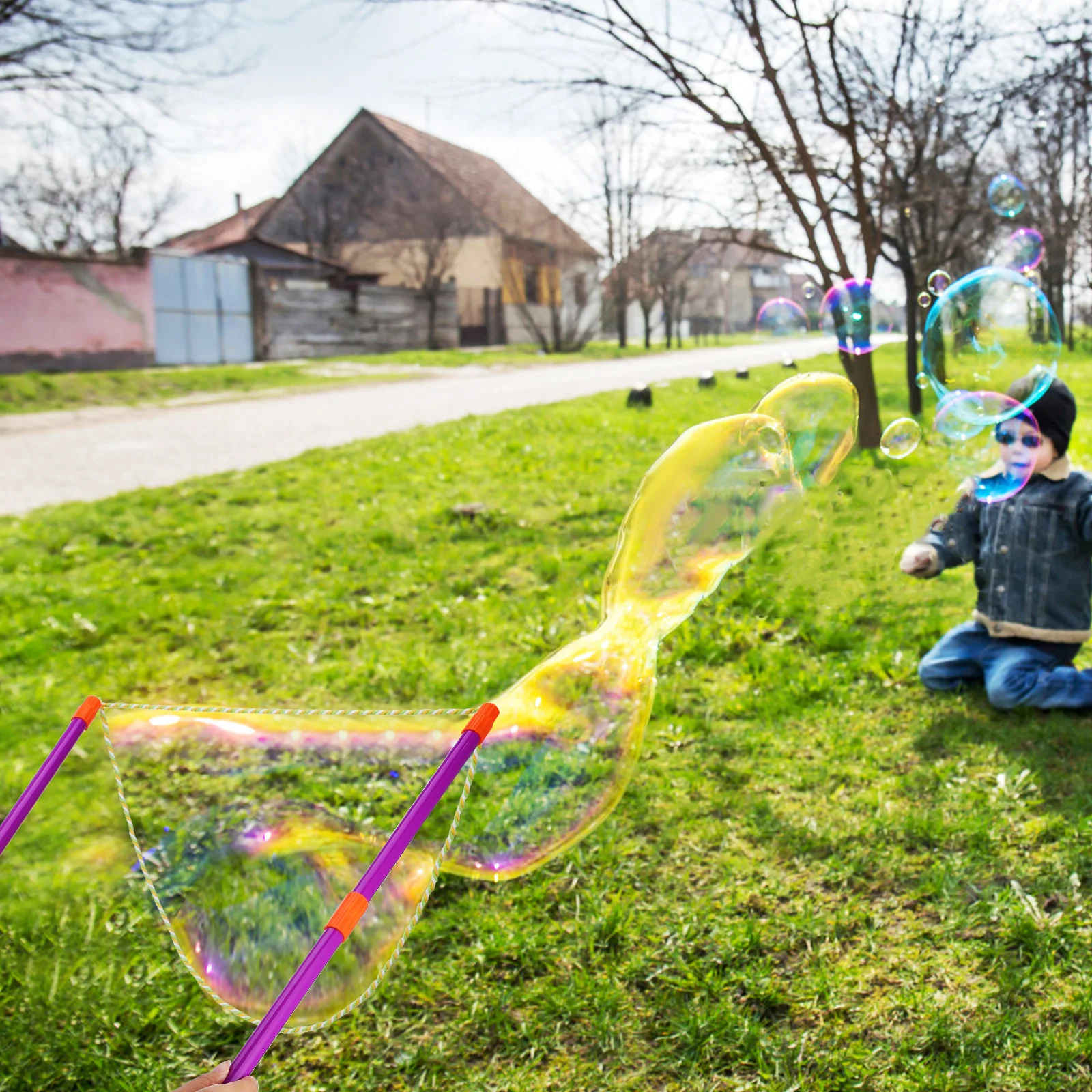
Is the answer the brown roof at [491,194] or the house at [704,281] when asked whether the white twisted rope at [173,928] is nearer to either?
the house at [704,281]

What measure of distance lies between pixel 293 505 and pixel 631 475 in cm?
256

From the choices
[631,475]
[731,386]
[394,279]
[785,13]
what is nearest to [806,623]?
[631,475]

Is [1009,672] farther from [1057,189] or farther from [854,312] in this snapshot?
[1057,189]

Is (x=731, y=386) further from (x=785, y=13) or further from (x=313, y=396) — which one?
(x=785, y=13)

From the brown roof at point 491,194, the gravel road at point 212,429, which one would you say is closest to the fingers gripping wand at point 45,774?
the gravel road at point 212,429

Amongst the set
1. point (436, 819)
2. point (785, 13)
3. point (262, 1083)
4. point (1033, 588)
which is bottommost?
point (262, 1083)

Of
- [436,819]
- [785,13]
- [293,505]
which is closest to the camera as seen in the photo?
[436,819]

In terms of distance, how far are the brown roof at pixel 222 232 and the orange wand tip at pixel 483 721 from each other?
138 feet

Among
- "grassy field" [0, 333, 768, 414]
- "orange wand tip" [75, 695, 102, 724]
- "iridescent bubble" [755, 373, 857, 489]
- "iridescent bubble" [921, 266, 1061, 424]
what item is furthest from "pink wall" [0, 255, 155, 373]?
"orange wand tip" [75, 695, 102, 724]

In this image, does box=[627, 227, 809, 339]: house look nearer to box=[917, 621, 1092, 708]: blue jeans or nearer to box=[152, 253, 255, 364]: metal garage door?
box=[917, 621, 1092, 708]: blue jeans

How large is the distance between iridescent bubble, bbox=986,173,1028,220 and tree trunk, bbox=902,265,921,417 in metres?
3.54

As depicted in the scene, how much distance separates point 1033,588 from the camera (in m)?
3.69

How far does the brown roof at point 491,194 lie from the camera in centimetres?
3672

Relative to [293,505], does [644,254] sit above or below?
above
